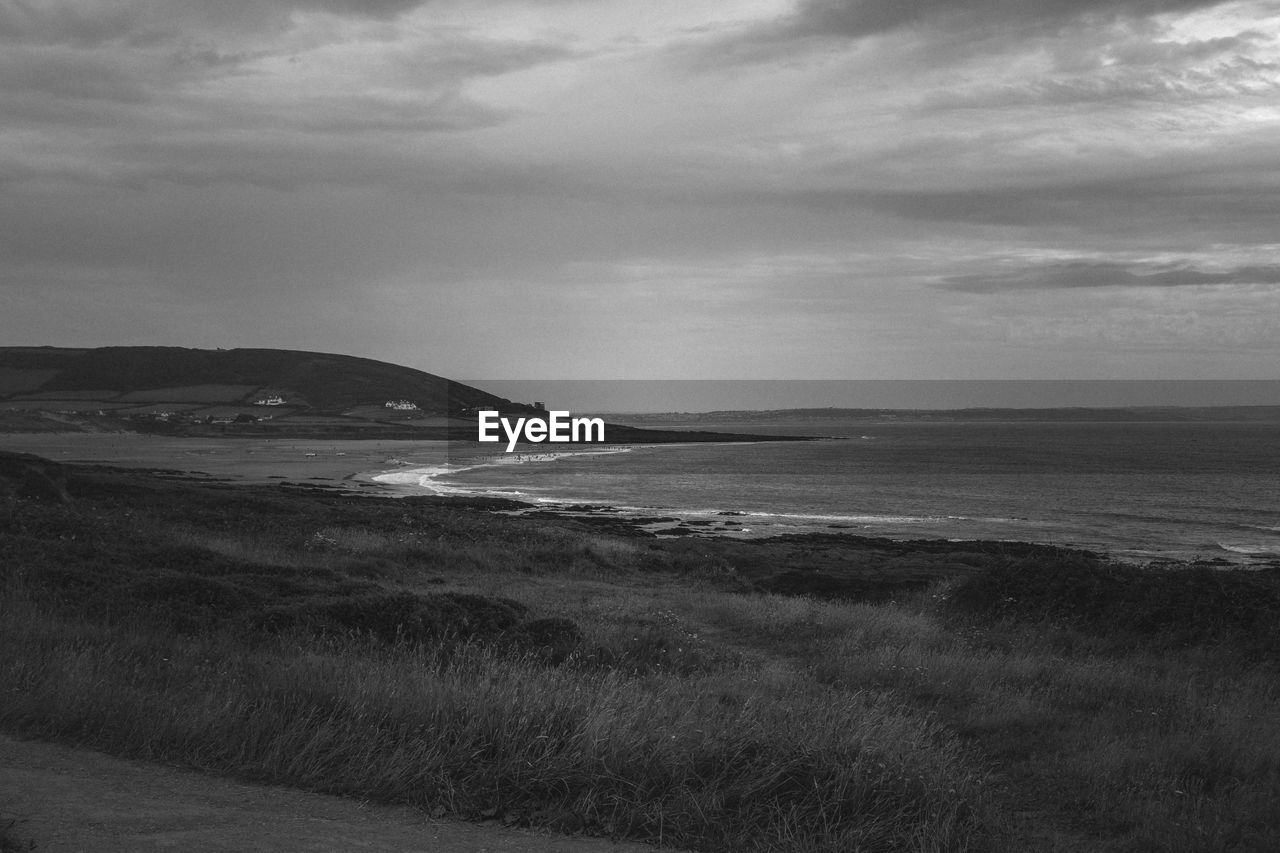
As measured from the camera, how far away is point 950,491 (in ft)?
229

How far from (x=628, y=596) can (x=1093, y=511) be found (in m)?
45.6

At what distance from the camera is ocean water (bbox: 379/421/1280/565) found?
45938 mm

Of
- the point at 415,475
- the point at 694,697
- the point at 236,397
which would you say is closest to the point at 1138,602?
the point at 694,697

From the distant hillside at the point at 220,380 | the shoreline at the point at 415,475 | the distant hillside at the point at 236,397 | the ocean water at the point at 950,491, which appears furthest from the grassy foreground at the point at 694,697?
the distant hillside at the point at 220,380

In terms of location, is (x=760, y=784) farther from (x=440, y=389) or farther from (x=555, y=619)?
(x=440, y=389)

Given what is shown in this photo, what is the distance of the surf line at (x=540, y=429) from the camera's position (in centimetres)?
15425

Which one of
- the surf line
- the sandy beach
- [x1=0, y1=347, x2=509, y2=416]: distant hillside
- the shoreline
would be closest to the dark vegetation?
the shoreline

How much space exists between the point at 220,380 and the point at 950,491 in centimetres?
14427

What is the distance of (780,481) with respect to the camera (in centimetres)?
7969

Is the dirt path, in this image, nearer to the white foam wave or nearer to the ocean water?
the ocean water

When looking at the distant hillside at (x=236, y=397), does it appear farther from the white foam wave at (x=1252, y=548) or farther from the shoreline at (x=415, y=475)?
the white foam wave at (x=1252, y=548)

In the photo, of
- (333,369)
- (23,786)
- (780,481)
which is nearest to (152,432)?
(333,369)

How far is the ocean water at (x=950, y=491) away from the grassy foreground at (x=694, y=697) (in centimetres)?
2683

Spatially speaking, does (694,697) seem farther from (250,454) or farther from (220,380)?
(220,380)
